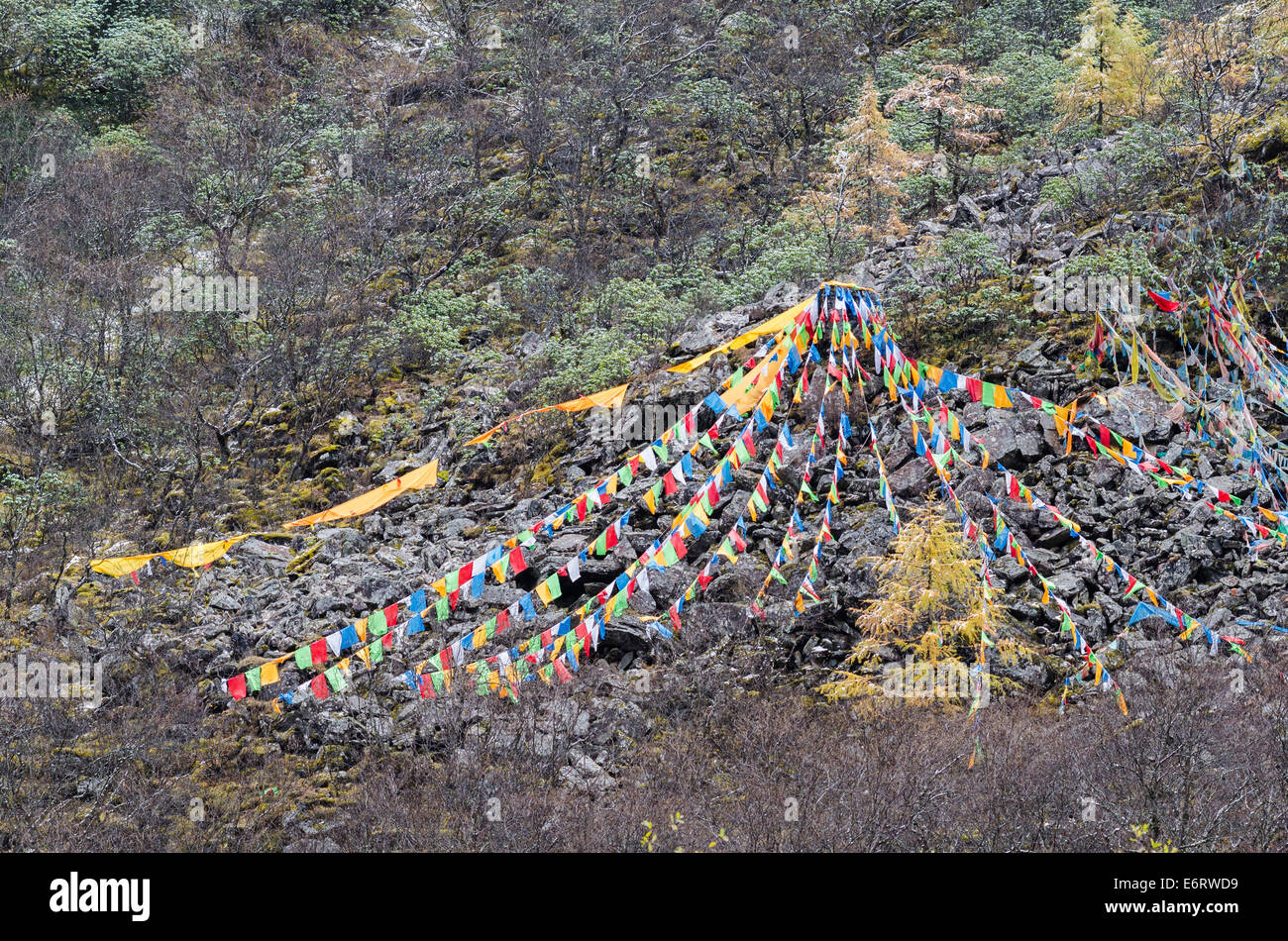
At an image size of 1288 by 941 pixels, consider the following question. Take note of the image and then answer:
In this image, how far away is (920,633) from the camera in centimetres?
998

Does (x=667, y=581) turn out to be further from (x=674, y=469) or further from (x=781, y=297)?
(x=781, y=297)

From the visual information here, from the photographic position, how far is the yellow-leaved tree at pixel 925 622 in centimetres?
970

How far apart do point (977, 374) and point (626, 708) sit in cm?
698

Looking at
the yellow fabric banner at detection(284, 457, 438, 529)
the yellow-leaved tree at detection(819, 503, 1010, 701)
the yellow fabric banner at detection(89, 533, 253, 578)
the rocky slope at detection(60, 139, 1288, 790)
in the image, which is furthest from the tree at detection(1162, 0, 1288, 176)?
the yellow fabric banner at detection(89, 533, 253, 578)

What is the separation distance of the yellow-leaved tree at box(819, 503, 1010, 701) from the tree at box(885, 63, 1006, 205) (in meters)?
13.2

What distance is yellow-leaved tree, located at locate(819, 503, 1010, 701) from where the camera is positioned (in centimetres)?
970

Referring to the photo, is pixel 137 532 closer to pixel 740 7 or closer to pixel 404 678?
pixel 404 678

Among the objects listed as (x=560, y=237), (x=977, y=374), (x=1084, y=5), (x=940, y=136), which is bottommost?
(x=977, y=374)

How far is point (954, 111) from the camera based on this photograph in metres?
21.0

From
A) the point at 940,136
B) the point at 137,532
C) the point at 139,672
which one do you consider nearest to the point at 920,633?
the point at 139,672

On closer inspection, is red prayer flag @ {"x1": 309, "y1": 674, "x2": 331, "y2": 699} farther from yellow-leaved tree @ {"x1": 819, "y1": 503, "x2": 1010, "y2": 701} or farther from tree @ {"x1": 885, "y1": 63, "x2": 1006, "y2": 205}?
tree @ {"x1": 885, "y1": 63, "x2": 1006, "y2": 205}

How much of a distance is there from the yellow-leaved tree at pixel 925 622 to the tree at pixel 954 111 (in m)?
13.2

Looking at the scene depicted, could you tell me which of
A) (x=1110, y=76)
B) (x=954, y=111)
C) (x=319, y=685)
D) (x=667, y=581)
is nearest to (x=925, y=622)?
(x=667, y=581)

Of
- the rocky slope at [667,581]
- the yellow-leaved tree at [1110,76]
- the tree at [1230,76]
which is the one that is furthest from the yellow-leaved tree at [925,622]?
the yellow-leaved tree at [1110,76]
